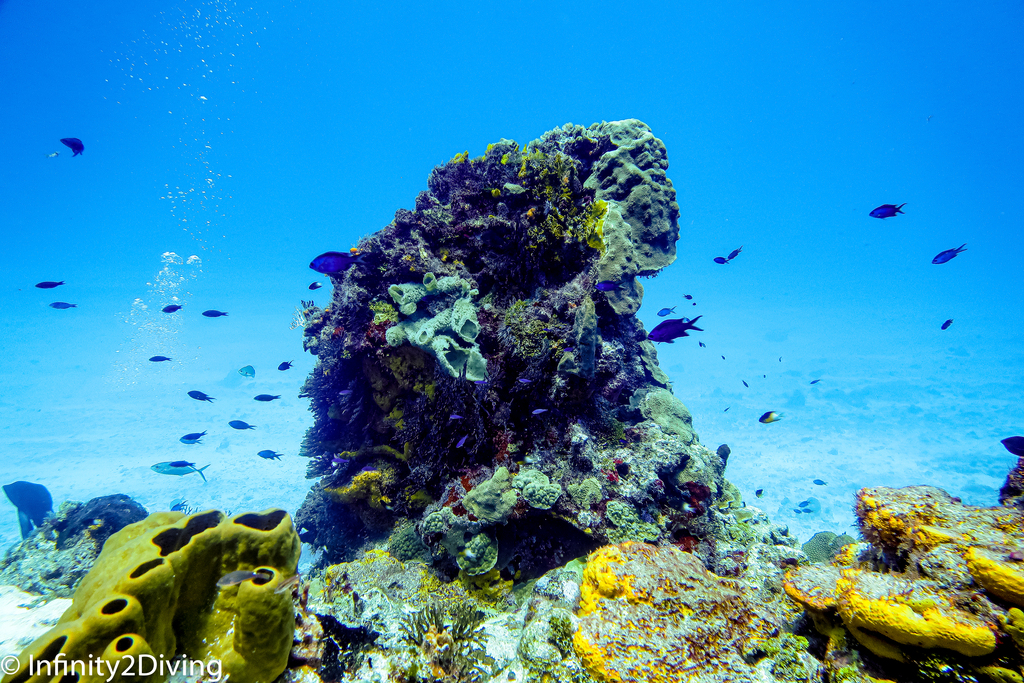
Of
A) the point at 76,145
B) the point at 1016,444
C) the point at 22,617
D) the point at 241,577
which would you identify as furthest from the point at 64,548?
the point at 1016,444

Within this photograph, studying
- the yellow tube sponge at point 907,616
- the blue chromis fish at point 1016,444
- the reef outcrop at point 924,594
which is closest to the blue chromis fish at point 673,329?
the reef outcrop at point 924,594

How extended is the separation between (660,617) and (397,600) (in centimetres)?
268

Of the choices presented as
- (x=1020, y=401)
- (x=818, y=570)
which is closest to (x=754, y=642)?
(x=818, y=570)

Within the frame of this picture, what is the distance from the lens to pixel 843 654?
2.55 meters

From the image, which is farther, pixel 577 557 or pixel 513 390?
pixel 513 390

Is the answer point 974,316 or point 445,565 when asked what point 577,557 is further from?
point 974,316

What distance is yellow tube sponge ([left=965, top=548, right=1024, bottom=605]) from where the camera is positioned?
2.19 meters

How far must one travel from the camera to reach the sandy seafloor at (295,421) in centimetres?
1845

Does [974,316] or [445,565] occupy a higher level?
[974,316]

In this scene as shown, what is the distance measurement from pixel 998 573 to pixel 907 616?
1.89 ft

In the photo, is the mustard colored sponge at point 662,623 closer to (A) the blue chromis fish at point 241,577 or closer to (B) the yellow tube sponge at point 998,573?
(B) the yellow tube sponge at point 998,573

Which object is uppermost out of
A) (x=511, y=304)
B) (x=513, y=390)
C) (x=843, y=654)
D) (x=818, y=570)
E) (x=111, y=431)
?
(x=111, y=431)

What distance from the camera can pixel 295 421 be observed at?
30172 millimetres

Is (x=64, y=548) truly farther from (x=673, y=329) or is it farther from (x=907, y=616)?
(x=907, y=616)
